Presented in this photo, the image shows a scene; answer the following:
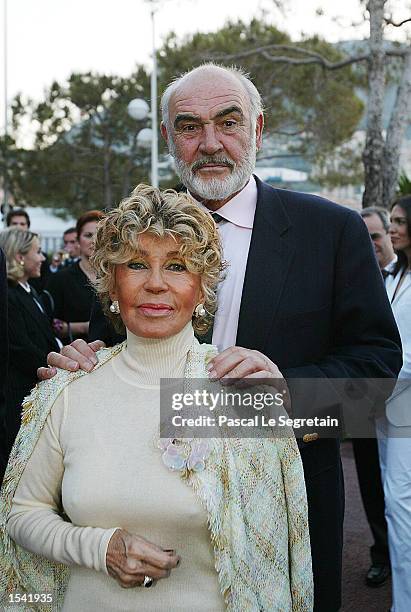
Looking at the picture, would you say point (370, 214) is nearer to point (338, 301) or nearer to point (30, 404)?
point (338, 301)

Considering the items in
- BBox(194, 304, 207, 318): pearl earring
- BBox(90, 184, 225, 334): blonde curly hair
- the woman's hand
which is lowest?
the woman's hand

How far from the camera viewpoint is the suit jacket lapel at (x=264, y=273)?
93.8 inches

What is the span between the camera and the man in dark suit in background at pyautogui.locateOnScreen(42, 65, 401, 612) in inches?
93.9

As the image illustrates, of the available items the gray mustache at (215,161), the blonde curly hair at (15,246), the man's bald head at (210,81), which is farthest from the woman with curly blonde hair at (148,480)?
the blonde curly hair at (15,246)

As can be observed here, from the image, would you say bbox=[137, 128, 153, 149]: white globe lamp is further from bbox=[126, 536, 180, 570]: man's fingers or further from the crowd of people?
bbox=[126, 536, 180, 570]: man's fingers

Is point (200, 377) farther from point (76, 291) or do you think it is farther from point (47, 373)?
point (76, 291)

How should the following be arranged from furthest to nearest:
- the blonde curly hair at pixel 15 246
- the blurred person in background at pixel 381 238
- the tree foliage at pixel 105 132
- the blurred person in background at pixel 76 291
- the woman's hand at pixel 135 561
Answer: the tree foliage at pixel 105 132 < the blurred person in background at pixel 76 291 < the blurred person in background at pixel 381 238 < the blonde curly hair at pixel 15 246 < the woman's hand at pixel 135 561

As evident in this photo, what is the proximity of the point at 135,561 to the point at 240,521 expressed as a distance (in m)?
0.28

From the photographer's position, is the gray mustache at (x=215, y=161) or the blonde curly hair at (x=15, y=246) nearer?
the gray mustache at (x=215, y=161)

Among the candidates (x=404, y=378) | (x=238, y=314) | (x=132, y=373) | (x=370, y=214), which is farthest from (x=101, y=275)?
(x=370, y=214)

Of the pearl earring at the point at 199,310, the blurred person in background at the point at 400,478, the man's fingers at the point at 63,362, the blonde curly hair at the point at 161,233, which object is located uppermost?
the blonde curly hair at the point at 161,233

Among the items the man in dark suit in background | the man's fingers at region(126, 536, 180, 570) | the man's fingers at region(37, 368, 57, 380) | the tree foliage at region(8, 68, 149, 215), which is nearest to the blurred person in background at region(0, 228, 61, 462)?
the man's fingers at region(37, 368, 57, 380)

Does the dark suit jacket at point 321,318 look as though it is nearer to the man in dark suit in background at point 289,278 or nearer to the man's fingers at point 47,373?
the man in dark suit in background at point 289,278

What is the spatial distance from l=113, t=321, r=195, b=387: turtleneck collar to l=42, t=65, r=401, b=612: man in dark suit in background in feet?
0.46
